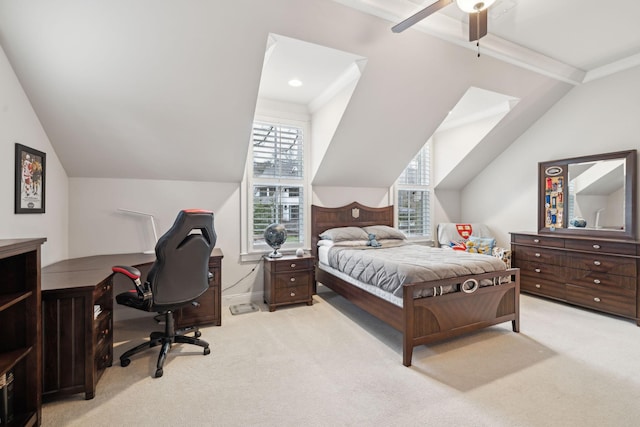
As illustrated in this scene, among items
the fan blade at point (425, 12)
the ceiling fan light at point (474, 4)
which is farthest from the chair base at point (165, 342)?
the ceiling fan light at point (474, 4)

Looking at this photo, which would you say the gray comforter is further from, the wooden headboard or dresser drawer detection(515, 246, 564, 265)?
dresser drawer detection(515, 246, 564, 265)

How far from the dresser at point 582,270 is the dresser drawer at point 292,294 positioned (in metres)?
3.26

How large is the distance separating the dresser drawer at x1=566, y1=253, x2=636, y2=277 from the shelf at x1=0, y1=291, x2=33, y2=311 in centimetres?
539

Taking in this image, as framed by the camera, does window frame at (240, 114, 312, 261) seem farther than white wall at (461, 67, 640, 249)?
Yes

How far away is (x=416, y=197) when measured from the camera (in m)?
5.57

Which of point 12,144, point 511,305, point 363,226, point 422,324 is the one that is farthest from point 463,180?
point 12,144

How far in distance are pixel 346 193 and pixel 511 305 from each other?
8.89 ft

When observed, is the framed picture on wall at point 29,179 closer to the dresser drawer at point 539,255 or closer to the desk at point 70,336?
the desk at point 70,336

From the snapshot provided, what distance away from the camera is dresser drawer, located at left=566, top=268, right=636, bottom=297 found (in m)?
3.32

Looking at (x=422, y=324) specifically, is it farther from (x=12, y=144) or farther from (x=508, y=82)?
(x=12, y=144)

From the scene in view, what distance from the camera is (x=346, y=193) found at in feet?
15.9

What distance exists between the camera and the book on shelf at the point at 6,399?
1574 millimetres

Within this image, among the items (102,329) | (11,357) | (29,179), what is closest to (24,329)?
(11,357)

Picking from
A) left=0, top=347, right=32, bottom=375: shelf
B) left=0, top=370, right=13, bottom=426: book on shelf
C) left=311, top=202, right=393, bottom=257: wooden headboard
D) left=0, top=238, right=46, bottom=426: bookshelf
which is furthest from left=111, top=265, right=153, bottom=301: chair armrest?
left=311, top=202, right=393, bottom=257: wooden headboard
